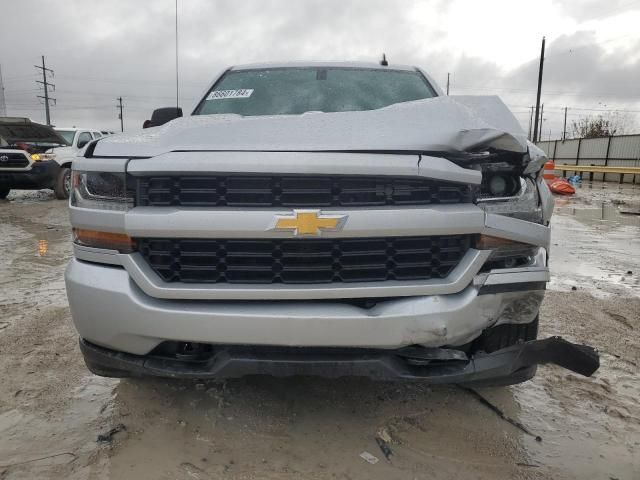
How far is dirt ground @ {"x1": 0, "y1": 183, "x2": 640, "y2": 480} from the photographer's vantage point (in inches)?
81.3

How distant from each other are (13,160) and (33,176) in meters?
0.56

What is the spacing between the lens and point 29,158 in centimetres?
1120

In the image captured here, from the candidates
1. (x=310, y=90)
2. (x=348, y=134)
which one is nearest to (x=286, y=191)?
(x=348, y=134)

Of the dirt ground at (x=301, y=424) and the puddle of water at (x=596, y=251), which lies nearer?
the dirt ground at (x=301, y=424)

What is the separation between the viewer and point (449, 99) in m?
2.48

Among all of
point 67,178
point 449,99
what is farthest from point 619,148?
point 449,99

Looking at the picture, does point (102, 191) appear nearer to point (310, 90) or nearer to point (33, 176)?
point (310, 90)

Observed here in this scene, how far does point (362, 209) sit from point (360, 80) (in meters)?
2.11

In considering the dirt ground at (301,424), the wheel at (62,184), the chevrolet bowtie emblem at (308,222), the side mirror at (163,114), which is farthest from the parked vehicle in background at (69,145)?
the chevrolet bowtie emblem at (308,222)

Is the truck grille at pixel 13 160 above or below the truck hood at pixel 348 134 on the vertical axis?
below

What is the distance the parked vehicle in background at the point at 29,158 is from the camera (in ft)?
36.8

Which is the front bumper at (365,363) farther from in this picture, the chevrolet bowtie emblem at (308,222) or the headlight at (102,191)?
the headlight at (102,191)

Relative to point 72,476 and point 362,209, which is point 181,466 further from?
point 362,209

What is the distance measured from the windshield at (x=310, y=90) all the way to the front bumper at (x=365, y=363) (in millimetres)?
1848
